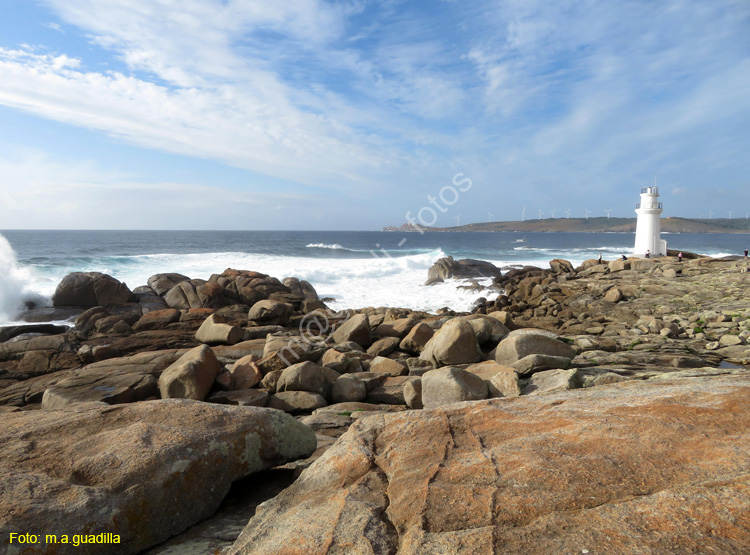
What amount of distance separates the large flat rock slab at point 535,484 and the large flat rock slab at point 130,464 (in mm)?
731

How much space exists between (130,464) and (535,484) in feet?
8.81

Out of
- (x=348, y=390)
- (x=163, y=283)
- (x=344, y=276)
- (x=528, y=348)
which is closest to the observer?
(x=348, y=390)

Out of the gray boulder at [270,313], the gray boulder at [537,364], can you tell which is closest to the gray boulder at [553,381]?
the gray boulder at [537,364]

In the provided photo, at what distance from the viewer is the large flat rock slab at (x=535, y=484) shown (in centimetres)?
188

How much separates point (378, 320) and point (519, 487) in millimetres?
11711

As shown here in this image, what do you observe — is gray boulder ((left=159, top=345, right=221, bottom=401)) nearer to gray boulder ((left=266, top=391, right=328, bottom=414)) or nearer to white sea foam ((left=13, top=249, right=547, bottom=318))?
gray boulder ((left=266, top=391, right=328, bottom=414))

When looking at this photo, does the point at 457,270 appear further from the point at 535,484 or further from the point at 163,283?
the point at 535,484

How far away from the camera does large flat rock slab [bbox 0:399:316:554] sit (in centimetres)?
267

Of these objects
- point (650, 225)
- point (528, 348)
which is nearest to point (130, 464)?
point (528, 348)

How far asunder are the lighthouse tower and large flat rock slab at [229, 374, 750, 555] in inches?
1255

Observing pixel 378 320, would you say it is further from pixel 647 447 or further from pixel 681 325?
pixel 647 447

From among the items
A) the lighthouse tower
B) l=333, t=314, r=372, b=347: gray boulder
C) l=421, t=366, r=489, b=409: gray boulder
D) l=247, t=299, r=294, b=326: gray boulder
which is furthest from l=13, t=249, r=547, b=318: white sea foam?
l=421, t=366, r=489, b=409: gray boulder

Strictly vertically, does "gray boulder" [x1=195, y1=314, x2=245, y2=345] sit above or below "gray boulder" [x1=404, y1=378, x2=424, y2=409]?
below

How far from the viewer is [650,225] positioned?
101 feet
